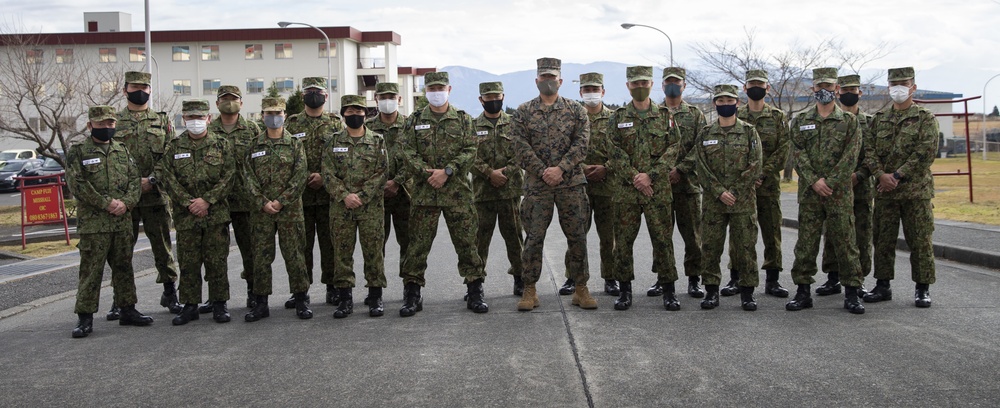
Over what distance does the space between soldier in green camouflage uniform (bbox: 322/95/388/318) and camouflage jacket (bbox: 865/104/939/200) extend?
455cm

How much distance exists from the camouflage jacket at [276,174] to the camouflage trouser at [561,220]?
2091mm

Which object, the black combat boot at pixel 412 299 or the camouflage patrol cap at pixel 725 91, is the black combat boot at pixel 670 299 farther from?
the black combat boot at pixel 412 299

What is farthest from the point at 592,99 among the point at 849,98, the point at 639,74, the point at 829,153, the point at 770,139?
the point at 849,98

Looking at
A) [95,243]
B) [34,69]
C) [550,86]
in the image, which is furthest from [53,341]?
[34,69]

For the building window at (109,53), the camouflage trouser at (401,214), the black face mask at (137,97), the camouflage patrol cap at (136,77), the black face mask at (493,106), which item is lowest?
the camouflage trouser at (401,214)

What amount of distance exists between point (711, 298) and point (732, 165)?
3.97 ft

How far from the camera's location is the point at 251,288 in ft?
27.5

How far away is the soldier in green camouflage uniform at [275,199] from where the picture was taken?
7832 mm

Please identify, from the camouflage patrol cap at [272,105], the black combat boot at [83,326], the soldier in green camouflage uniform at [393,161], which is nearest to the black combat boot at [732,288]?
the soldier in green camouflage uniform at [393,161]

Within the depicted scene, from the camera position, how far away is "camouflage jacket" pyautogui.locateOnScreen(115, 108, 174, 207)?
821 centimetres

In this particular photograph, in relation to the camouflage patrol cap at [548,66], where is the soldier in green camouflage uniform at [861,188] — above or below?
below

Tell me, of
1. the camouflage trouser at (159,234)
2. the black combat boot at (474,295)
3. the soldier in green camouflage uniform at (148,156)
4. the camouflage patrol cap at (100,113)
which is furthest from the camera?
the camouflage trouser at (159,234)

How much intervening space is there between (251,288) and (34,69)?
64.3 ft

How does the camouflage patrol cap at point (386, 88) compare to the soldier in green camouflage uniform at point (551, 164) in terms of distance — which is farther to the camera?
the camouflage patrol cap at point (386, 88)
